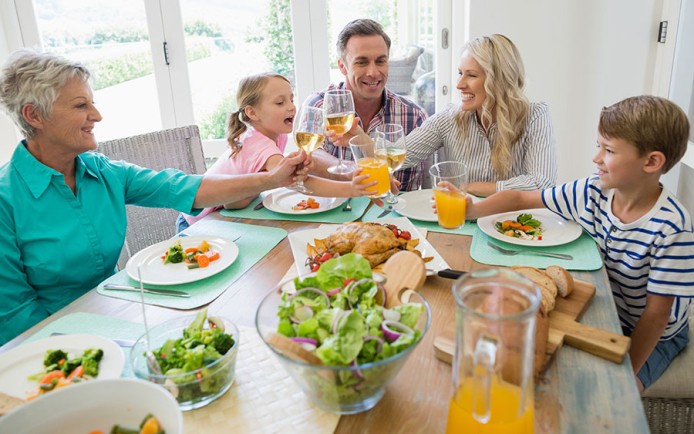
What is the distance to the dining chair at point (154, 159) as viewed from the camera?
2.27m

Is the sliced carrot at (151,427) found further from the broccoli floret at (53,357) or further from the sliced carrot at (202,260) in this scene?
the sliced carrot at (202,260)

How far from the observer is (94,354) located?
1.03m

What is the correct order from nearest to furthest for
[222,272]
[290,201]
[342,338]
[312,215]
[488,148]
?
[342,338] < [222,272] < [312,215] < [290,201] < [488,148]

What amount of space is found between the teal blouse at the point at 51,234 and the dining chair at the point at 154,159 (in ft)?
1.39

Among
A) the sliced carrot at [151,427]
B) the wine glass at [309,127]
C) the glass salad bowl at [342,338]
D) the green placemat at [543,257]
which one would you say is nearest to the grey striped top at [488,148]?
the green placemat at [543,257]

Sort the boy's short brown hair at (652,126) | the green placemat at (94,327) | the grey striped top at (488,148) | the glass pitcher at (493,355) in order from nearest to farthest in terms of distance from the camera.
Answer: the glass pitcher at (493,355)
the green placemat at (94,327)
the boy's short brown hair at (652,126)
the grey striped top at (488,148)

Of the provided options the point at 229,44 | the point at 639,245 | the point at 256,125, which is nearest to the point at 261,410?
the point at 639,245

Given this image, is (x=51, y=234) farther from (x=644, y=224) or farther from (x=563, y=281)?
(x=644, y=224)

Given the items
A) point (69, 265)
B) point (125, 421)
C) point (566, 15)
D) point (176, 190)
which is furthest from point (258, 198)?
point (566, 15)

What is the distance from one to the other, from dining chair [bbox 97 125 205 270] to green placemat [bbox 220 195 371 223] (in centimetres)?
55

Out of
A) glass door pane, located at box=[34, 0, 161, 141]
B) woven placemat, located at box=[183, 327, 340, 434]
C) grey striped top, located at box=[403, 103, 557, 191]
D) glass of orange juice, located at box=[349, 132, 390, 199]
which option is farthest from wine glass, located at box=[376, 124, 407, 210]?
glass door pane, located at box=[34, 0, 161, 141]

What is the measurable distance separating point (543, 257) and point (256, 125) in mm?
1377

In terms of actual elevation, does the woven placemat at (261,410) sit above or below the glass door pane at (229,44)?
below

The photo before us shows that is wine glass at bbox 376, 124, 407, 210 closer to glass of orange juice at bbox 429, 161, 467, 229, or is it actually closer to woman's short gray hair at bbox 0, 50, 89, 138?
glass of orange juice at bbox 429, 161, 467, 229
